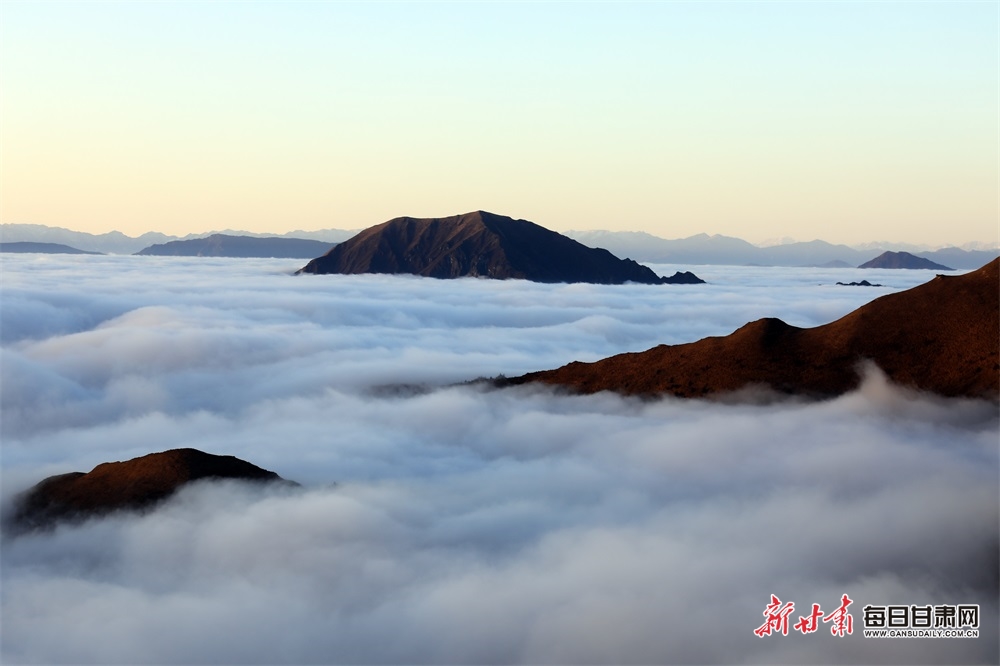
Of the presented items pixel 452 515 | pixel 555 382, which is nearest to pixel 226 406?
pixel 555 382

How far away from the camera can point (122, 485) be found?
84.7 m

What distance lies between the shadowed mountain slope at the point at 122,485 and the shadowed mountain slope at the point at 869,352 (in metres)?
54.9

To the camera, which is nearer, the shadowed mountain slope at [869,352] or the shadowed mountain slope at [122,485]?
the shadowed mountain slope at [122,485]

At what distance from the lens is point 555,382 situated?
13575 centimetres

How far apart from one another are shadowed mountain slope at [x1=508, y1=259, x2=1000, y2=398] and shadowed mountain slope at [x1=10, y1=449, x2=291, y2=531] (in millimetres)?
54928

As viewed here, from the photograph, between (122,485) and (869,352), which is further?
(869,352)

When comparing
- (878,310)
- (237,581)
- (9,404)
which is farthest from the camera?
(9,404)

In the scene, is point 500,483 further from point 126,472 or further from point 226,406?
point 226,406

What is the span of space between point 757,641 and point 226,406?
152m

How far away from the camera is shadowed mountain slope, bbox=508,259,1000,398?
330ft

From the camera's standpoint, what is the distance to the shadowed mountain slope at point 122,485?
3290 inches

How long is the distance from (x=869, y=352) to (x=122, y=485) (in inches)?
3066

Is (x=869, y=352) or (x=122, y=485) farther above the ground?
(x=869, y=352)

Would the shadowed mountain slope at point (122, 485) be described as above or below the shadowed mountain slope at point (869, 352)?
below
